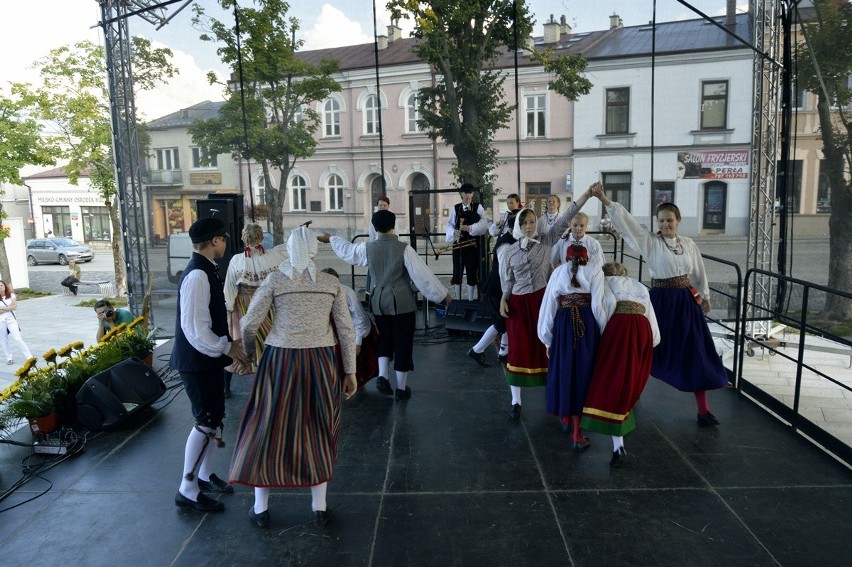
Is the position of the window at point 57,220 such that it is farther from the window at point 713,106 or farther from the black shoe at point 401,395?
the black shoe at point 401,395

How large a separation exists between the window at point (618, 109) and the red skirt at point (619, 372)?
22.2 feet

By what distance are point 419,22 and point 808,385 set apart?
6962 mm

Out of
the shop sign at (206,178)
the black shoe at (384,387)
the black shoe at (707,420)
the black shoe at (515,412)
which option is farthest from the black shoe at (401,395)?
the shop sign at (206,178)

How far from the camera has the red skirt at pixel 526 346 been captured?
4.55m

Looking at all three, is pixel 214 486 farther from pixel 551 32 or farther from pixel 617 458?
pixel 551 32

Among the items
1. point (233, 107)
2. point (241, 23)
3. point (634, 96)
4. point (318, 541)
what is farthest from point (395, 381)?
point (634, 96)

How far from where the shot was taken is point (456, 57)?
372 inches

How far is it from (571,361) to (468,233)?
3.88 meters

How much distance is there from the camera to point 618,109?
385 inches

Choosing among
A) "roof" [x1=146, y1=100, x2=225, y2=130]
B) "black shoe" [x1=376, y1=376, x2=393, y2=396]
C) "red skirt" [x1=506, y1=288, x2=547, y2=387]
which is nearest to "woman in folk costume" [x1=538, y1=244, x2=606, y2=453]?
"red skirt" [x1=506, y1=288, x2=547, y2=387]

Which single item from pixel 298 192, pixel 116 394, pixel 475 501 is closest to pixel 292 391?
pixel 475 501

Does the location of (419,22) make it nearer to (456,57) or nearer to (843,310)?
(456,57)

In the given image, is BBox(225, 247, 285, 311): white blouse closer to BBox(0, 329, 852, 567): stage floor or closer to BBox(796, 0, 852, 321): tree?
→ BBox(0, 329, 852, 567): stage floor

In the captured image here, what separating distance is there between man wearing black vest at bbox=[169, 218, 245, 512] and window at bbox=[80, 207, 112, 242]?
3179cm
